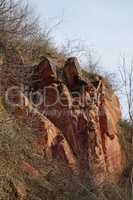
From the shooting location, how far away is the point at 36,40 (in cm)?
1470

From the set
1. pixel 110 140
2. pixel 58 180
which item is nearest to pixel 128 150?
pixel 110 140

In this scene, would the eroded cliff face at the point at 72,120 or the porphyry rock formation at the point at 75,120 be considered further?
the porphyry rock formation at the point at 75,120

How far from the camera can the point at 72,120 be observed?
13.2 meters

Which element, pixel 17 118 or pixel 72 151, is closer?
pixel 17 118

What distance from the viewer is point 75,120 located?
13.3 m

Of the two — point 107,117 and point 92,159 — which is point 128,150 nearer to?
point 107,117

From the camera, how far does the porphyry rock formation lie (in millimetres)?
12492

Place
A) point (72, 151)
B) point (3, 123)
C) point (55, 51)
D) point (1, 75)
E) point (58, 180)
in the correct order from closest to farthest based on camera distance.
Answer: point (3, 123) → point (58, 180) → point (1, 75) → point (72, 151) → point (55, 51)

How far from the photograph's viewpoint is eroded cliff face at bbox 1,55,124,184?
11883mm

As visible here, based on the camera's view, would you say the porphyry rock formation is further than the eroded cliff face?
Yes

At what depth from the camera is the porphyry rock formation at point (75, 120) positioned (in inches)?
492

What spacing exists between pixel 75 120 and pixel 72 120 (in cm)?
12

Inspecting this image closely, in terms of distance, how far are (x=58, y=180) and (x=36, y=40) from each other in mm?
5411

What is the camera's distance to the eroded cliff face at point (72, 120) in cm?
1188
